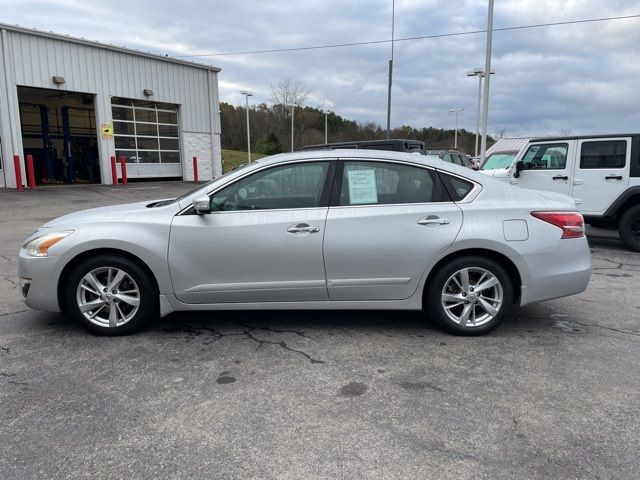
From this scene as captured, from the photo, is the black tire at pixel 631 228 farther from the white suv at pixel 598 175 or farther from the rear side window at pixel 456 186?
the rear side window at pixel 456 186

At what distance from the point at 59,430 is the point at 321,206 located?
2463 mm

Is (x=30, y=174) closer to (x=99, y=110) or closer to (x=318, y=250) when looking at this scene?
(x=99, y=110)

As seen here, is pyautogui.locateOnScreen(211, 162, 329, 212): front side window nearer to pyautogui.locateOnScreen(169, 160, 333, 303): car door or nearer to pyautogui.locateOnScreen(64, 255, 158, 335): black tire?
pyautogui.locateOnScreen(169, 160, 333, 303): car door

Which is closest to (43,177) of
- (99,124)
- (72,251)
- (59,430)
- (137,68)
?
(99,124)

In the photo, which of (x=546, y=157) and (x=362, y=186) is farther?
(x=546, y=157)

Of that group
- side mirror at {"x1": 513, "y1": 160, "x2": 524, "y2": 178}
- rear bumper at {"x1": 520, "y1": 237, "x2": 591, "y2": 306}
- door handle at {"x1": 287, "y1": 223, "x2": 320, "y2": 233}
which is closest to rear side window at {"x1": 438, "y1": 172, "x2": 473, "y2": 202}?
rear bumper at {"x1": 520, "y1": 237, "x2": 591, "y2": 306}

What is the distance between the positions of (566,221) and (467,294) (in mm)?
1074

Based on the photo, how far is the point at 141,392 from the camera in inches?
130

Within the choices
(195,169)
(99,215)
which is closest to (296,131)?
(195,169)

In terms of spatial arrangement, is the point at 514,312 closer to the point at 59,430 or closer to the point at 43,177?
the point at 59,430

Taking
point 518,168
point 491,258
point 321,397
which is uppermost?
point 518,168

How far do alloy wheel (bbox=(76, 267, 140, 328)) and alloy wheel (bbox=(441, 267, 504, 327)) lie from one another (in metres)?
2.67

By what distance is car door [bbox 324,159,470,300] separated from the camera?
412cm

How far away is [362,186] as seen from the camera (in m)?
4.28
